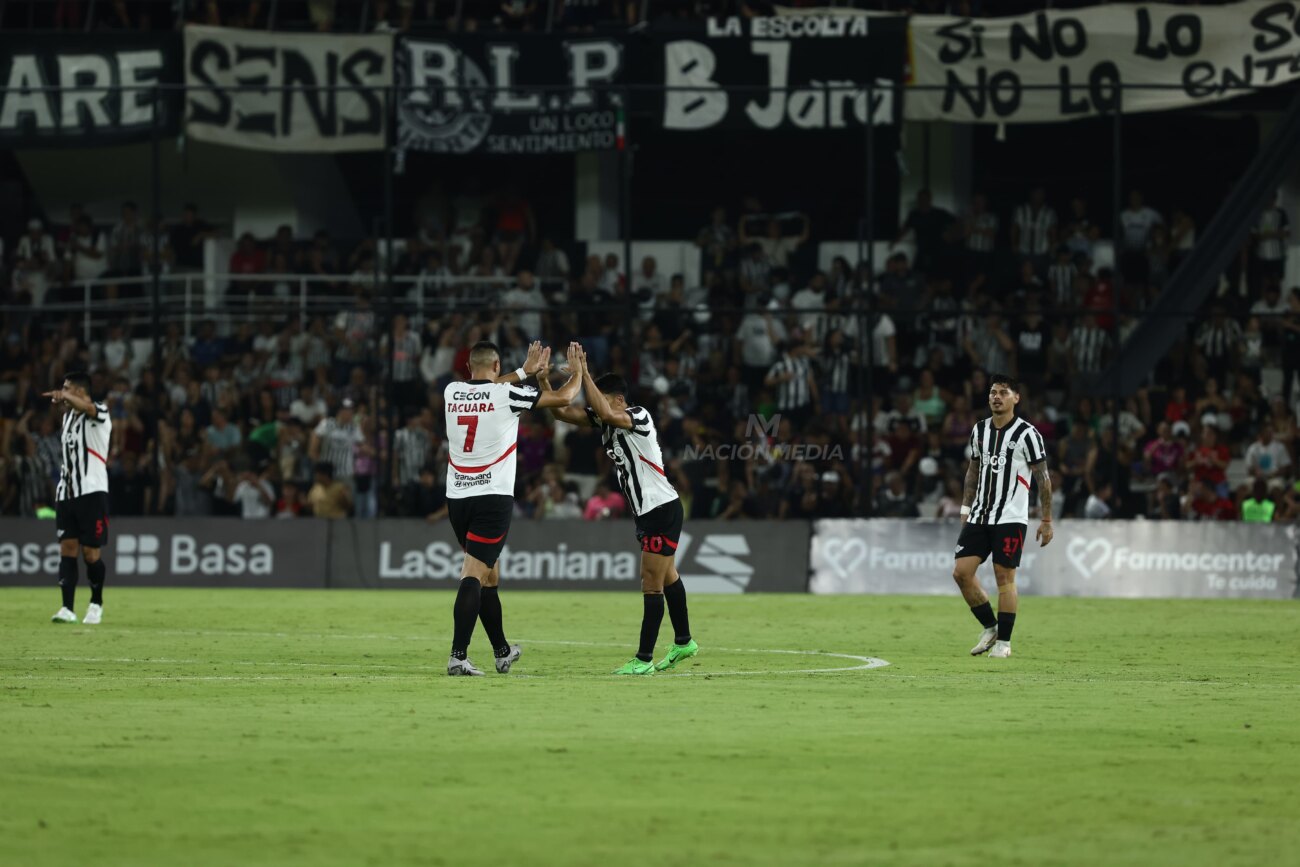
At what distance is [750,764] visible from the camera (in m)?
9.64

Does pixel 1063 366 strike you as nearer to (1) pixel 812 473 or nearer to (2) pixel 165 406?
(1) pixel 812 473

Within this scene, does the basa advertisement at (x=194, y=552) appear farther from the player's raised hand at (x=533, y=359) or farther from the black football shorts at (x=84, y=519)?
the player's raised hand at (x=533, y=359)

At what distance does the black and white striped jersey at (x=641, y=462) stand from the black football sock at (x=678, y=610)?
2.05 feet

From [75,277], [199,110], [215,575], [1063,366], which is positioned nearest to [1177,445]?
[1063,366]

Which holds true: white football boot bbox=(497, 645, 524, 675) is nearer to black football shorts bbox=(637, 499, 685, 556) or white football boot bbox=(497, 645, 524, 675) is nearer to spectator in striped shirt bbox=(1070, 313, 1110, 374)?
black football shorts bbox=(637, 499, 685, 556)

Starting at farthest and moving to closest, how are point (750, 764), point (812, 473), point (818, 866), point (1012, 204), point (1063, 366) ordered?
point (1012, 204) < point (1063, 366) < point (812, 473) < point (750, 764) < point (818, 866)

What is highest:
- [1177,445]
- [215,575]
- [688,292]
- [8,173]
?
[8,173]

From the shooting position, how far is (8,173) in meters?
37.8

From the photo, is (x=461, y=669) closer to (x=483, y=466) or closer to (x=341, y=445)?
(x=483, y=466)

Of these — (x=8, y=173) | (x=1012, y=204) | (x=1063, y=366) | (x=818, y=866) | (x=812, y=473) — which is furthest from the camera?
(x=8, y=173)

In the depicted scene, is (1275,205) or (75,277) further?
(75,277)

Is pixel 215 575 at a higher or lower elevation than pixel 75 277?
lower

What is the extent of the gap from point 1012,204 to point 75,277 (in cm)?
1604

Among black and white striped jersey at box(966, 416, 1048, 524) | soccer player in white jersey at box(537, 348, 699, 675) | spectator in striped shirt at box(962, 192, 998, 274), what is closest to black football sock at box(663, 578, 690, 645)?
soccer player in white jersey at box(537, 348, 699, 675)
